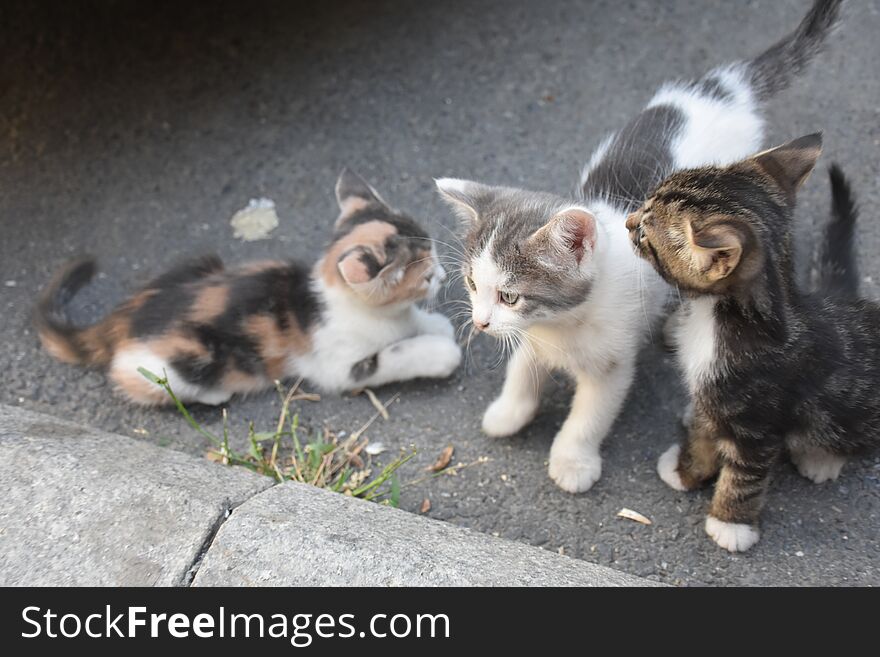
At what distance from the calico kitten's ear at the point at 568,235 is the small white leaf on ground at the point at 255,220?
1.49 m

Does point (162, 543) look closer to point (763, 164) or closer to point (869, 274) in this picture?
point (763, 164)

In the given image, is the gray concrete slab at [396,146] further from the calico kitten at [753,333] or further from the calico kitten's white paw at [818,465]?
the calico kitten at [753,333]

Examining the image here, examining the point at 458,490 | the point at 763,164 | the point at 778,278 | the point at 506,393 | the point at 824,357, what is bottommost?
the point at 458,490

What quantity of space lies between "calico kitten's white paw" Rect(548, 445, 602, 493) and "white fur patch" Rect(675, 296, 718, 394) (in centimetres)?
41

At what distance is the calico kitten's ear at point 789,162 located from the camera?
6.19 feet

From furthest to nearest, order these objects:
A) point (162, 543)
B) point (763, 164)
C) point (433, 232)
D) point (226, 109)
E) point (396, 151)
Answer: point (226, 109)
point (396, 151)
point (433, 232)
point (763, 164)
point (162, 543)

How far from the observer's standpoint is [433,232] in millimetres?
3016

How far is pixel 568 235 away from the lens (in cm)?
188

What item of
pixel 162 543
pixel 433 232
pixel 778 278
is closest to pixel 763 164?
pixel 778 278

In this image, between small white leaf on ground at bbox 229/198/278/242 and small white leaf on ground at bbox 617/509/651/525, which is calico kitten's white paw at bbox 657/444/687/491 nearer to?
small white leaf on ground at bbox 617/509/651/525

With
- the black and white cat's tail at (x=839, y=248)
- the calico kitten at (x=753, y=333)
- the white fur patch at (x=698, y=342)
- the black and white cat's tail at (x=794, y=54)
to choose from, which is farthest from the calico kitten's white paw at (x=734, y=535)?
the black and white cat's tail at (x=794, y=54)

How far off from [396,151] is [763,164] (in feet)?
5.66

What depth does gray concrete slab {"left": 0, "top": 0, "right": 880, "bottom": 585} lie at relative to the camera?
2.30 meters

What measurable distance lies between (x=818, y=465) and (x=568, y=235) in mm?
956
